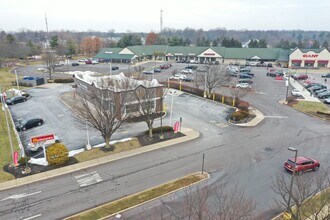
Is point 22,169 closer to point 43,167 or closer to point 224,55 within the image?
point 43,167

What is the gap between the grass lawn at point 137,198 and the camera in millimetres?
19922

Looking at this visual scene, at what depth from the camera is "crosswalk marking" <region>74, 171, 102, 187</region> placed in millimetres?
24094

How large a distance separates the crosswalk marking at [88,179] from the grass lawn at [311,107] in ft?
120

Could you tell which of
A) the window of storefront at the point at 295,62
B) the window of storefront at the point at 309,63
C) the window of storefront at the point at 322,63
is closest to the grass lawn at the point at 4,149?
the window of storefront at the point at 295,62

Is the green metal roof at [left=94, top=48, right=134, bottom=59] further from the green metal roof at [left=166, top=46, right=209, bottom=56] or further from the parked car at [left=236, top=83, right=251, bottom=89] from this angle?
the parked car at [left=236, top=83, right=251, bottom=89]

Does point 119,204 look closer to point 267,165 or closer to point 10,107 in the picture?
point 267,165

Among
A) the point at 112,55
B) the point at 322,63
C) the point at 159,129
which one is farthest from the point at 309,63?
the point at 159,129

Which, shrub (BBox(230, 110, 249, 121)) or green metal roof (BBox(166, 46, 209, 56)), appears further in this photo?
green metal roof (BBox(166, 46, 209, 56))

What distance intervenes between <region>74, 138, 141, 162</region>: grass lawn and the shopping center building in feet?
244

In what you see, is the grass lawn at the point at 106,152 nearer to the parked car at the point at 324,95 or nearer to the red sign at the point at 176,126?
the red sign at the point at 176,126

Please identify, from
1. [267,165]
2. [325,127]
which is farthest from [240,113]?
[267,165]

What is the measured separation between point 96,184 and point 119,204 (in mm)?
3866

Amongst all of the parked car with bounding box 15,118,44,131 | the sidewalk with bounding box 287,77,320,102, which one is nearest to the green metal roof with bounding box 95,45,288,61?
the sidewalk with bounding box 287,77,320,102

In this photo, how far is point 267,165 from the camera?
27672 millimetres
